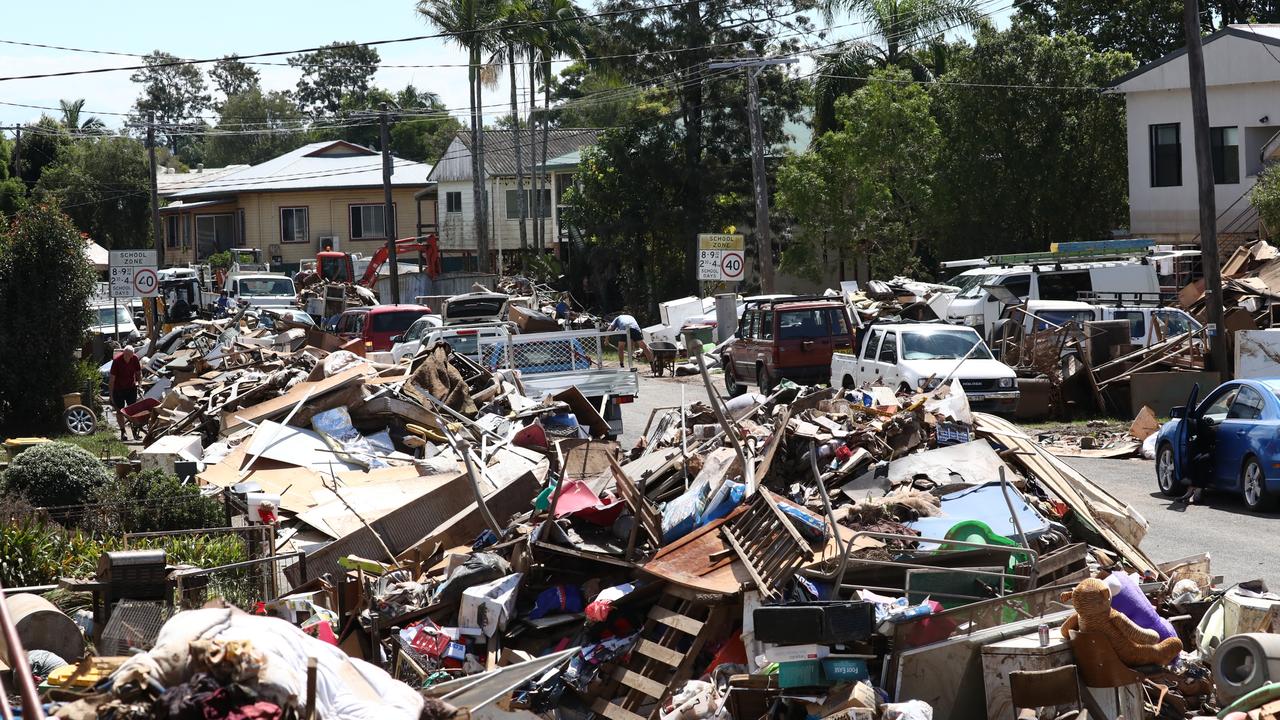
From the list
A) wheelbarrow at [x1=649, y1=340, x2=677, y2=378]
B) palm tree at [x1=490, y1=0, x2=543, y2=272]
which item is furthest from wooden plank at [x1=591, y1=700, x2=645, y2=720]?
palm tree at [x1=490, y1=0, x2=543, y2=272]

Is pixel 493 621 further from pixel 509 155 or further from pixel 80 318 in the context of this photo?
pixel 509 155

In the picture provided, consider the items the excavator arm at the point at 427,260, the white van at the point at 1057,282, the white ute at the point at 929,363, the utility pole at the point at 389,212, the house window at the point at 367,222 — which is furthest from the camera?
the house window at the point at 367,222

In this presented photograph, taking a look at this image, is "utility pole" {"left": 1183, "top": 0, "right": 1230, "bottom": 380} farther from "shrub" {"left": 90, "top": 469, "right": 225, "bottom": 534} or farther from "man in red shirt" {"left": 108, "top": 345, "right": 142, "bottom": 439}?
"man in red shirt" {"left": 108, "top": 345, "right": 142, "bottom": 439}

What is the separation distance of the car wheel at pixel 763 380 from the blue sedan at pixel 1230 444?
961 cm

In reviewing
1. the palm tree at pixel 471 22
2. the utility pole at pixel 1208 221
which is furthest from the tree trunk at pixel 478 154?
the utility pole at pixel 1208 221

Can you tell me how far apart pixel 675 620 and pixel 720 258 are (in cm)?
2095

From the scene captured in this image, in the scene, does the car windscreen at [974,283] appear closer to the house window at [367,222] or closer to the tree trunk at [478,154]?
the tree trunk at [478,154]

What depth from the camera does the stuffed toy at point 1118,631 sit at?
7105 millimetres

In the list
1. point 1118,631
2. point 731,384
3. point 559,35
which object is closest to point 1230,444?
point 1118,631

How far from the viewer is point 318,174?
67750 millimetres

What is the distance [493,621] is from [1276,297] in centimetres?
2193

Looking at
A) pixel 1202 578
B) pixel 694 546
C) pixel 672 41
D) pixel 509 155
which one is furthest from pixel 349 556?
pixel 509 155

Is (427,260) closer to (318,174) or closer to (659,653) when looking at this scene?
(318,174)

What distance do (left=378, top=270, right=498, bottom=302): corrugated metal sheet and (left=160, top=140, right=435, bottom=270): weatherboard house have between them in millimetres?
16318
